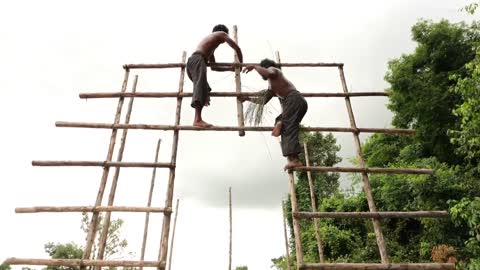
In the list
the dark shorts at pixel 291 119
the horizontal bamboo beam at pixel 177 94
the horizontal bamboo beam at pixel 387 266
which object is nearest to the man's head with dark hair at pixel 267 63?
the horizontal bamboo beam at pixel 177 94

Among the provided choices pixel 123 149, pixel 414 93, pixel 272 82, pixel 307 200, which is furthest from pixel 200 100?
pixel 307 200

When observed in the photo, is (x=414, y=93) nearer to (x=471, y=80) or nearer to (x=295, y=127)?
(x=471, y=80)

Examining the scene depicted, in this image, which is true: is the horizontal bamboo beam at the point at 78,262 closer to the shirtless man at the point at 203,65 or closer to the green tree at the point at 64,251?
the shirtless man at the point at 203,65

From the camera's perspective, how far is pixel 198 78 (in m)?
4.55

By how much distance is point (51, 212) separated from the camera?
3.68 metres

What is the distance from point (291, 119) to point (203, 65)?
129 centimetres

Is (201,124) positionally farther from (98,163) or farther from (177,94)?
(98,163)

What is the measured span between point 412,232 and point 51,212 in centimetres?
1271

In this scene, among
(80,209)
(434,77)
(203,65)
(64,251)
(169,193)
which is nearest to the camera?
(80,209)

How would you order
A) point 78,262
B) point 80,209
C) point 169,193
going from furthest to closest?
point 169,193
point 80,209
point 78,262

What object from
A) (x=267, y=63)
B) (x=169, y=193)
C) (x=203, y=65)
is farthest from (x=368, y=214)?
(x=203, y=65)

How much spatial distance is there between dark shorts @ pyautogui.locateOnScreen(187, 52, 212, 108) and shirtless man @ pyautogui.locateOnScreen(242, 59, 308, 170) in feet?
1.78

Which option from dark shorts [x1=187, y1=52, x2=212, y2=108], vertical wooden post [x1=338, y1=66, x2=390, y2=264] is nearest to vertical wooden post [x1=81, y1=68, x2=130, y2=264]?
dark shorts [x1=187, y1=52, x2=212, y2=108]

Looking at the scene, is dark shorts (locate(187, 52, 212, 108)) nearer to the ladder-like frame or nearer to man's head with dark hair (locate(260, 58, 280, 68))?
the ladder-like frame
